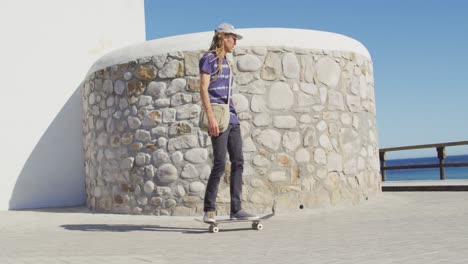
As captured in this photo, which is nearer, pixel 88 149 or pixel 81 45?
pixel 88 149

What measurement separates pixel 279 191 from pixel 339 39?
2.16 m

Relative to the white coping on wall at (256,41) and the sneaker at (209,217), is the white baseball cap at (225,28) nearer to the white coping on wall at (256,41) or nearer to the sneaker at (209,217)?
the white coping on wall at (256,41)

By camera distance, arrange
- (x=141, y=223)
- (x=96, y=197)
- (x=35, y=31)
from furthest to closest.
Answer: (x=35, y=31) < (x=96, y=197) < (x=141, y=223)

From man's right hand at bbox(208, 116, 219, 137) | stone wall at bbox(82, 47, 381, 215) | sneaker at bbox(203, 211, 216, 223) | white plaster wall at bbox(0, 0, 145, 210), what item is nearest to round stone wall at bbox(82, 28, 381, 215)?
stone wall at bbox(82, 47, 381, 215)

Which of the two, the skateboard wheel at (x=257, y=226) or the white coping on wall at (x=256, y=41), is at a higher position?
the white coping on wall at (x=256, y=41)

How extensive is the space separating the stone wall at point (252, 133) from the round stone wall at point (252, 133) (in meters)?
0.01

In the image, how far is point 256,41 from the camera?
263 inches

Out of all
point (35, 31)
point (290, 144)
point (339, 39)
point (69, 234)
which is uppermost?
point (35, 31)

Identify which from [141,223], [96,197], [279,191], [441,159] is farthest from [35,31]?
[441,159]

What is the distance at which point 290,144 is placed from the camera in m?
6.64

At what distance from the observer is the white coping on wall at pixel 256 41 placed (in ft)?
21.9

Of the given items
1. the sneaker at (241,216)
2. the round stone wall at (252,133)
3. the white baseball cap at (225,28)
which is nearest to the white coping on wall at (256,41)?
the round stone wall at (252,133)

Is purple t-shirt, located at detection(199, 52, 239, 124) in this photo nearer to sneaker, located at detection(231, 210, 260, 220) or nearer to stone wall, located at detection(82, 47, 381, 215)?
sneaker, located at detection(231, 210, 260, 220)

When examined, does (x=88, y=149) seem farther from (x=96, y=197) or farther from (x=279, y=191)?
(x=279, y=191)
